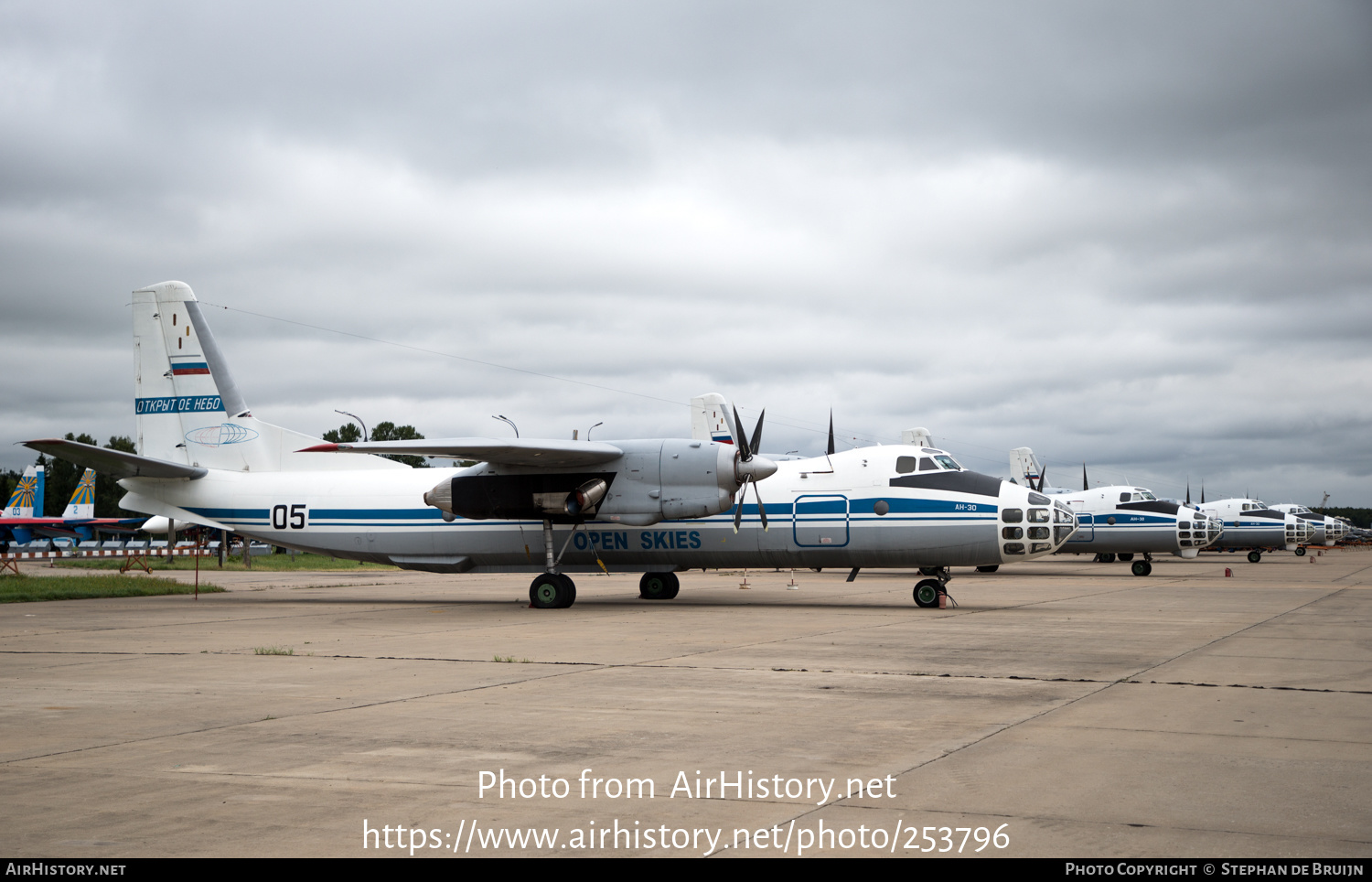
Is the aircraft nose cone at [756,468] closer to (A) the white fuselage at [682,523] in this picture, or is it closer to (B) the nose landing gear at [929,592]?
(A) the white fuselage at [682,523]

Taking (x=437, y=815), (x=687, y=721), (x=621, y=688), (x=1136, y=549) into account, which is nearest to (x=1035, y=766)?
(x=687, y=721)

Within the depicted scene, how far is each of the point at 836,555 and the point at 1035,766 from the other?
1493cm

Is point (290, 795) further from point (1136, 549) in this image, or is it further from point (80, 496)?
point (80, 496)

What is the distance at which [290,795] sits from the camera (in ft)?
19.8

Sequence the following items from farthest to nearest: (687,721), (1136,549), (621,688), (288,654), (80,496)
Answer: (80,496), (1136,549), (288,654), (621,688), (687,721)

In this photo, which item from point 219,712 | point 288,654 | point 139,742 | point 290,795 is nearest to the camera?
point 290,795

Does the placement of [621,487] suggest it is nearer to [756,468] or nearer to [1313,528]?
[756,468]

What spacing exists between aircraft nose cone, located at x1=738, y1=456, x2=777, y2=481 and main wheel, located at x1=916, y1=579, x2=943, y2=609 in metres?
3.96

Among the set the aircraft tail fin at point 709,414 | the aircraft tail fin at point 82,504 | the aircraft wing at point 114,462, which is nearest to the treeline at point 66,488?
the aircraft tail fin at point 82,504

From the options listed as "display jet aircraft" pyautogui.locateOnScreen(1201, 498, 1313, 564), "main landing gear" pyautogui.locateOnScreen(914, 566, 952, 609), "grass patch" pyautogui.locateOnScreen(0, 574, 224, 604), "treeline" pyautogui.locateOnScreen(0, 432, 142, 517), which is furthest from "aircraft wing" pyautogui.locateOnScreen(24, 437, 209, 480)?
"treeline" pyautogui.locateOnScreen(0, 432, 142, 517)

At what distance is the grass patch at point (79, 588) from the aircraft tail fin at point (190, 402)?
3.82m

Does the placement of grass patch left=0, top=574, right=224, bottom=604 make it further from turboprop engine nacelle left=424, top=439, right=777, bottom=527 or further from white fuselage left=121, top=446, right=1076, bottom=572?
turboprop engine nacelle left=424, top=439, right=777, bottom=527

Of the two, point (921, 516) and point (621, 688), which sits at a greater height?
point (921, 516)

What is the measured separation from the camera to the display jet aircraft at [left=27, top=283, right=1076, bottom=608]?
68.4 feet
